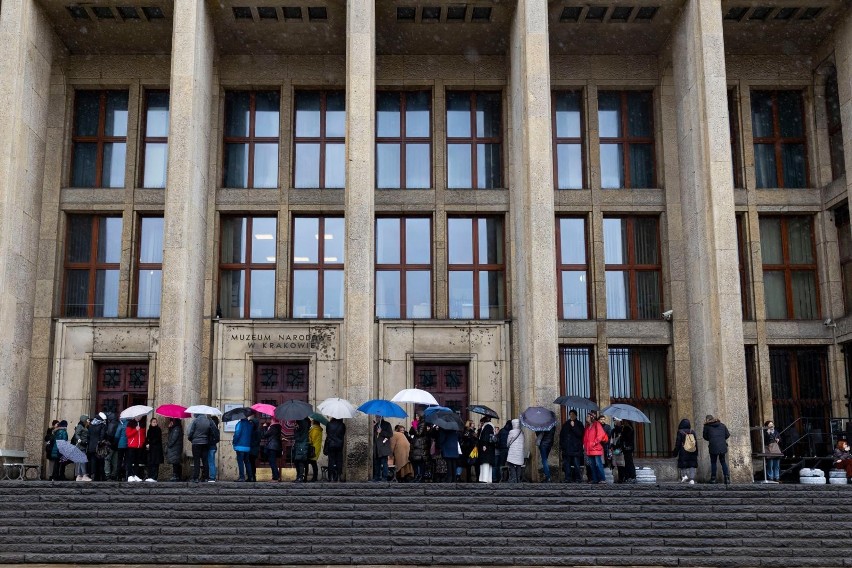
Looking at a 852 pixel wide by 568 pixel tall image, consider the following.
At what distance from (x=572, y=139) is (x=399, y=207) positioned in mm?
5563

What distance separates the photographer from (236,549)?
15.8 metres

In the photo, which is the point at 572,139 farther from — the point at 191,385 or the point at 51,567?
the point at 51,567

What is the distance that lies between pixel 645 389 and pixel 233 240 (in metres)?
12.4

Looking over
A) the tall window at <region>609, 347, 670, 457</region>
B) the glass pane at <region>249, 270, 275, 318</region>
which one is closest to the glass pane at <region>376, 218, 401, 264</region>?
the glass pane at <region>249, 270, 275, 318</region>

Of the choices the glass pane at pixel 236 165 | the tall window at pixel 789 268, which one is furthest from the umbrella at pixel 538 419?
the glass pane at pixel 236 165

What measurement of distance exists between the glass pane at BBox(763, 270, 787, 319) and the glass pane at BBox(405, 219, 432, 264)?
9753mm

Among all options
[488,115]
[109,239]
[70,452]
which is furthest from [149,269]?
[488,115]

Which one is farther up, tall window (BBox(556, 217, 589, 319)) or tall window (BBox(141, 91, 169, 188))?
tall window (BBox(141, 91, 169, 188))

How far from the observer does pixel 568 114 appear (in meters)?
28.5

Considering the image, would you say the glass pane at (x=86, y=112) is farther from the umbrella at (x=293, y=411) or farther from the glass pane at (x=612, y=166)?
the glass pane at (x=612, y=166)

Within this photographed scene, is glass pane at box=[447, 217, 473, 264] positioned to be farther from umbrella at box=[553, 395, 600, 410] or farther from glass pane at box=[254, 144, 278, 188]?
umbrella at box=[553, 395, 600, 410]

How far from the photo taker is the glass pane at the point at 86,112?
2809cm

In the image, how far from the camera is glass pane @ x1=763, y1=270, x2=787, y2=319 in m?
27.6

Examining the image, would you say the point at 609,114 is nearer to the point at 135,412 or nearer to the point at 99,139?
the point at 99,139
